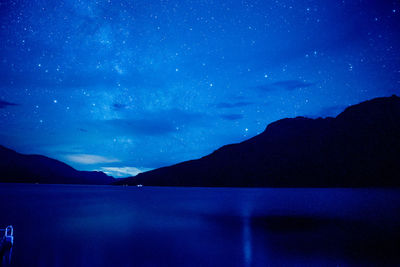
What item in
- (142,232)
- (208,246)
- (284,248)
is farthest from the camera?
(142,232)

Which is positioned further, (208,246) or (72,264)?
(208,246)

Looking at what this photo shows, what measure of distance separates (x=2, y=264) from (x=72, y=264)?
336 cm

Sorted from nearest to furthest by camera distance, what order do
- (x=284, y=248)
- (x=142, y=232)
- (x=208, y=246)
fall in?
1. (x=284, y=248)
2. (x=208, y=246)
3. (x=142, y=232)

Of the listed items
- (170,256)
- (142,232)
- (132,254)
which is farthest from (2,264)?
(142,232)

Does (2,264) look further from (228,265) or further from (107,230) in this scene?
(107,230)

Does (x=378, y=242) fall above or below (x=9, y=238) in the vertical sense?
below

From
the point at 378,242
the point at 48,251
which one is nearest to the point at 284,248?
the point at 378,242

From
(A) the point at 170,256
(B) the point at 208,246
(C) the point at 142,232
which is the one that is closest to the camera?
(A) the point at 170,256

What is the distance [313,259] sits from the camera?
14.4 meters

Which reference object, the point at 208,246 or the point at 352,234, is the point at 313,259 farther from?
the point at 352,234

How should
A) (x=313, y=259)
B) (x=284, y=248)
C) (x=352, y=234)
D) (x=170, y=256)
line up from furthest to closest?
(x=352, y=234), (x=284, y=248), (x=170, y=256), (x=313, y=259)

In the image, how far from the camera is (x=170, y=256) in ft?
52.3

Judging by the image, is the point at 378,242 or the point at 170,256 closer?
the point at 170,256

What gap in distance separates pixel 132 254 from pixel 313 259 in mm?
10028
